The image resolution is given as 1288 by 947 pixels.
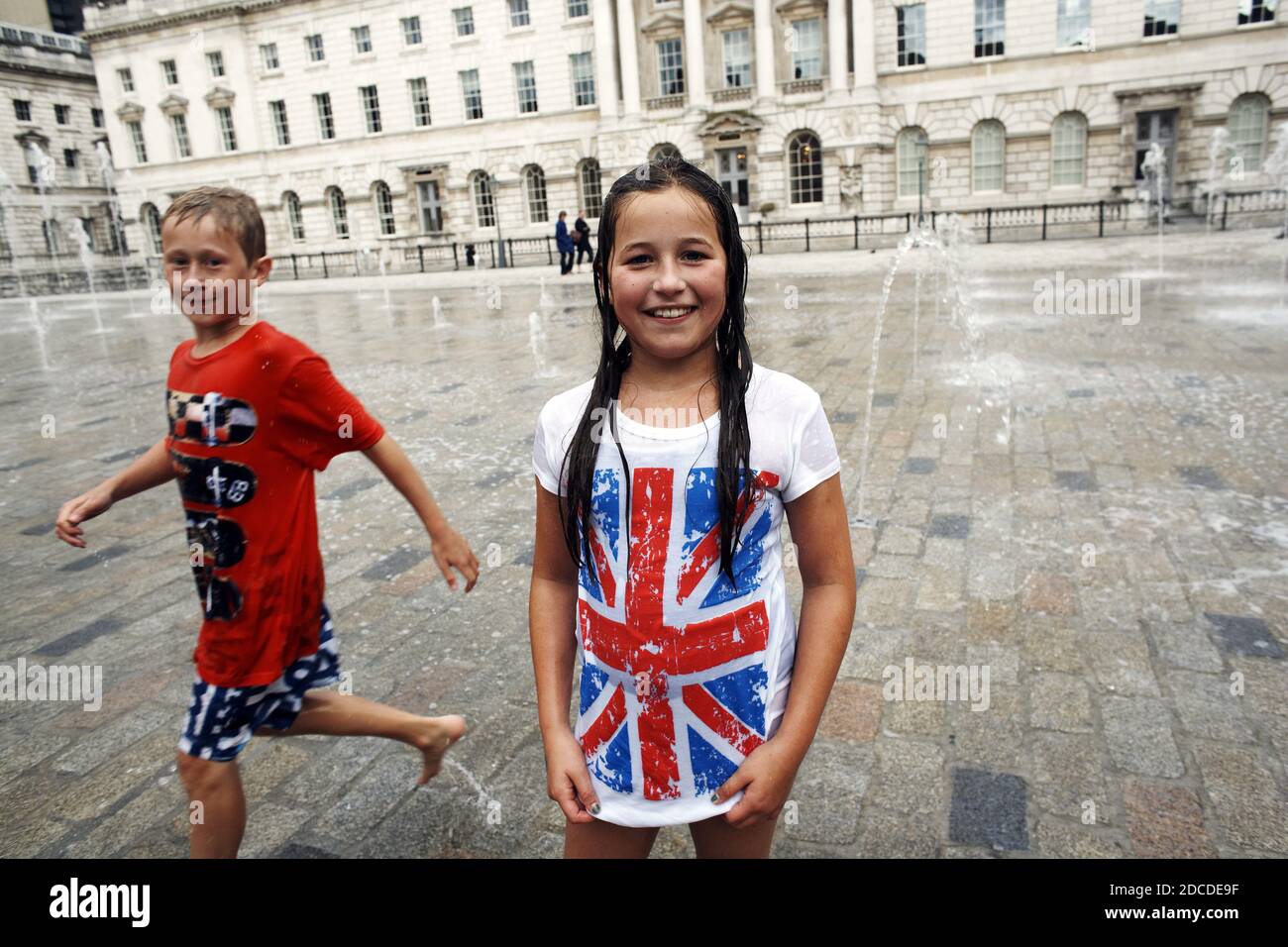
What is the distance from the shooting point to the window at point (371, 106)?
42875 mm

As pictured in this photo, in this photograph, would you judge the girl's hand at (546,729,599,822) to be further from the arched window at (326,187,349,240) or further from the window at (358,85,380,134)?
the arched window at (326,187,349,240)

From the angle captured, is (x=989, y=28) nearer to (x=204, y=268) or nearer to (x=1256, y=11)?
(x=1256, y=11)

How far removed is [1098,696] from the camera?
128 inches

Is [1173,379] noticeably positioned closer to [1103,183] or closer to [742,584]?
[742,584]

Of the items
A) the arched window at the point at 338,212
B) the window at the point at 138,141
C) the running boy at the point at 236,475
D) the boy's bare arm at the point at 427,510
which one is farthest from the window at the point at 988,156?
the window at the point at 138,141

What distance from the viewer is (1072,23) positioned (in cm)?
3164

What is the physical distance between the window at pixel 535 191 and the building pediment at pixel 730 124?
28.0 ft

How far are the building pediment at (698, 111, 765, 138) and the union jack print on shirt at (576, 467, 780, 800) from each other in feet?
119

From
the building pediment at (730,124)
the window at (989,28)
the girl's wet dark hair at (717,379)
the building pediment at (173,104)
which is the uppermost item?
the building pediment at (173,104)

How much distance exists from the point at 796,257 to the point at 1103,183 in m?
14.8

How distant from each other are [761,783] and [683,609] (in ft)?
1.07

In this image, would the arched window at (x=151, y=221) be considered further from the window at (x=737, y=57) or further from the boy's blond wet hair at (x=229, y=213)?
the boy's blond wet hair at (x=229, y=213)

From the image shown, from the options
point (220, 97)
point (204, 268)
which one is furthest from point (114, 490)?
point (220, 97)
